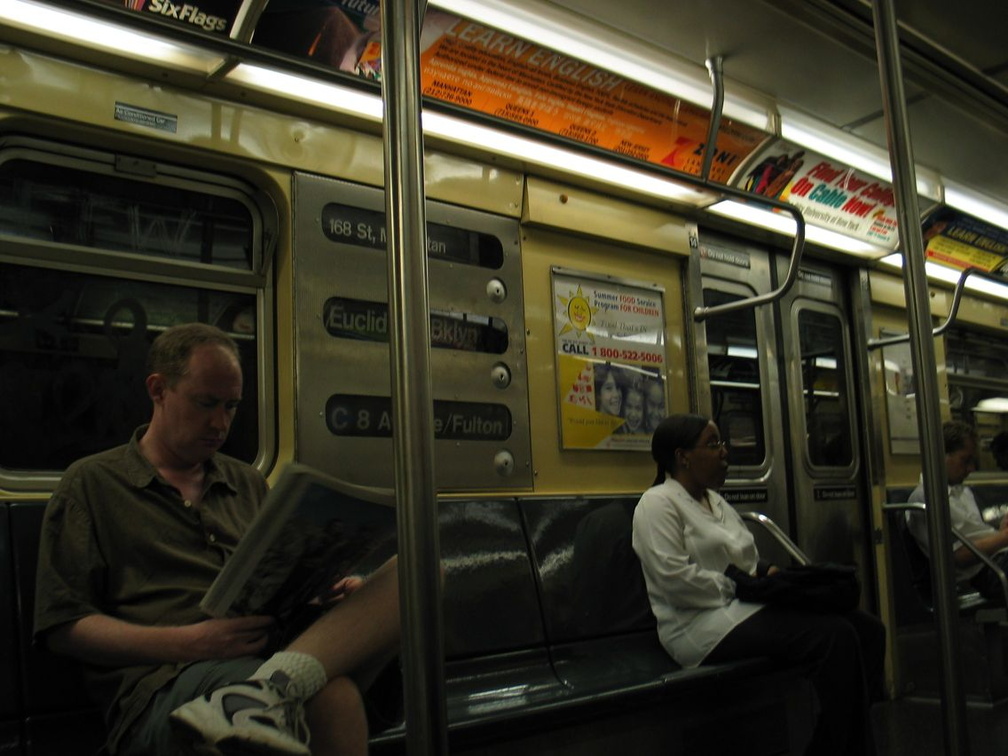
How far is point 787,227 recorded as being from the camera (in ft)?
15.8

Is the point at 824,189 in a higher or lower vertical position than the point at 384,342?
higher

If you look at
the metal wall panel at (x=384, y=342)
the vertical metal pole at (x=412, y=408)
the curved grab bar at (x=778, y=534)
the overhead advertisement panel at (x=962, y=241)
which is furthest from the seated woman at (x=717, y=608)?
the overhead advertisement panel at (x=962, y=241)

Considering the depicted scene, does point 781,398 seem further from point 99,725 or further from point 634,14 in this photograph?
point 99,725

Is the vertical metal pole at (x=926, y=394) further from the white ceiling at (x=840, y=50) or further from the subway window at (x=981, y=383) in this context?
the subway window at (x=981, y=383)

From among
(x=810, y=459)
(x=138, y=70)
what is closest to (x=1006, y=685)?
(x=810, y=459)

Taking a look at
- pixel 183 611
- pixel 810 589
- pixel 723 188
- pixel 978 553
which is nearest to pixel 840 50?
pixel 723 188

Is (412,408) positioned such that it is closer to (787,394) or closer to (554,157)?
(554,157)

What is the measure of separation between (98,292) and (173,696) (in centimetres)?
122

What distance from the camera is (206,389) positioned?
2207 millimetres

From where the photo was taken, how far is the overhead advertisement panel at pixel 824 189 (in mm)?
4527

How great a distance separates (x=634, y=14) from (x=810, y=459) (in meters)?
2.64

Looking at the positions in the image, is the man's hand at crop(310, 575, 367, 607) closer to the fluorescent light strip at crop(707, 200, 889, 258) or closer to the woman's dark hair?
the woman's dark hair

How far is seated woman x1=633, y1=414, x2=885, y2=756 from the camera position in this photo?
2.95 m

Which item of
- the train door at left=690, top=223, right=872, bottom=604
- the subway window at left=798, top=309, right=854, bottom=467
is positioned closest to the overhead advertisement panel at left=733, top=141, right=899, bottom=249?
the train door at left=690, top=223, right=872, bottom=604
